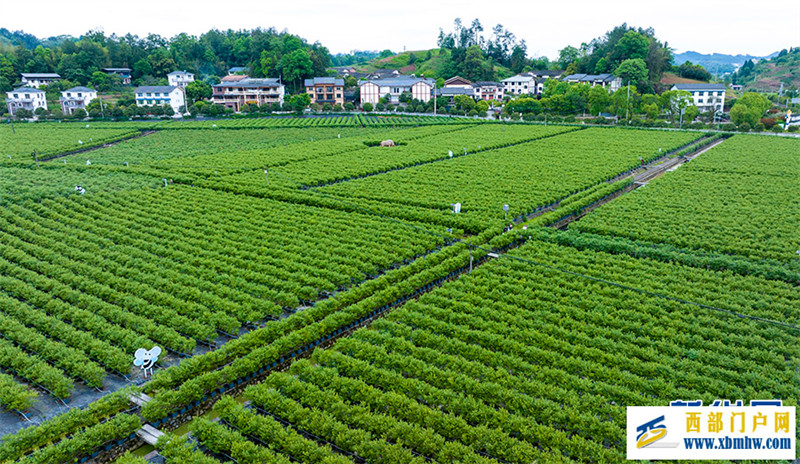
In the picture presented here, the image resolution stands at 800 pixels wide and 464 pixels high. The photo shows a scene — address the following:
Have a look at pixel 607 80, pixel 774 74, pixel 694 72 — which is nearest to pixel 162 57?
pixel 607 80

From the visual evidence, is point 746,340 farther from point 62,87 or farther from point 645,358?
point 62,87

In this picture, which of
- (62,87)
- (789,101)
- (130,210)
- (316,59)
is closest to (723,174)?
(130,210)

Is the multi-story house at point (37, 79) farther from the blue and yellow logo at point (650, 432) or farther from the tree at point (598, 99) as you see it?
the blue and yellow logo at point (650, 432)

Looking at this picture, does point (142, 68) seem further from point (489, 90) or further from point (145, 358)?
point (145, 358)

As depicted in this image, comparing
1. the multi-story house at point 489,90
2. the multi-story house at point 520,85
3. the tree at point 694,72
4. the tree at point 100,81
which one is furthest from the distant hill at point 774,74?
the tree at point 100,81

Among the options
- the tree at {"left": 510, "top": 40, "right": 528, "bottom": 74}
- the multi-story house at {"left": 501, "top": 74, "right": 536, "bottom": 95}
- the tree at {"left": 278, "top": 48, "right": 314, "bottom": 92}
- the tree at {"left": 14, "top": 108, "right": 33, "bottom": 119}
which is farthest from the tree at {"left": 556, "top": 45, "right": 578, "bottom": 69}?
the tree at {"left": 14, "top": 108, "right": 33, "bottom": 119}

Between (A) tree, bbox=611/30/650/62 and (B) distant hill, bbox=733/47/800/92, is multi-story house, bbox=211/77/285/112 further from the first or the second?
(B) distant hill, bbox=733/47/800/92

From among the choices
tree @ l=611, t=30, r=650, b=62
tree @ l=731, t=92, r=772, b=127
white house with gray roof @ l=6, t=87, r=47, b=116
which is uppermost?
tree @ l=611, t=30, r=650, b=62
